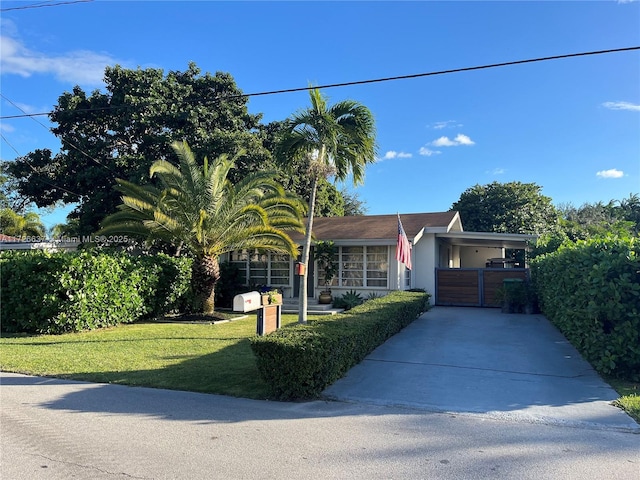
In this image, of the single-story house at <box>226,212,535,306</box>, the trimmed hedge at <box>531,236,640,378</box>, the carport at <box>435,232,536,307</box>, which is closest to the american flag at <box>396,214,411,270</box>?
the single-story house at <box>226,212,535,306</box>

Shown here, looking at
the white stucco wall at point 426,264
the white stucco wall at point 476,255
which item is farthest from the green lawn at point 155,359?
the white stucco wall at point 476,255

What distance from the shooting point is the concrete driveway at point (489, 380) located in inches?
220

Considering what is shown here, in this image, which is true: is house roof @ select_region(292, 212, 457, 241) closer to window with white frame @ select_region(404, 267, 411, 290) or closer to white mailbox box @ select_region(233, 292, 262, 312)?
window with white frame @ select_region(404, 267, 411, 290)

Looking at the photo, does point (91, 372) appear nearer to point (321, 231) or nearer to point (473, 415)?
point (473, 415)

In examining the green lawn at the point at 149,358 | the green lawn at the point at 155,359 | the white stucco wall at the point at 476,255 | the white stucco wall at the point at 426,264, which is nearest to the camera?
the green lawn at the point at 155,359

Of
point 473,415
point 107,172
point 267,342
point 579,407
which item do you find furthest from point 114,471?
point 107,172

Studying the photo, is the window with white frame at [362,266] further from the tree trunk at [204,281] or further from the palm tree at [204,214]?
the tree trunk at [204,281]

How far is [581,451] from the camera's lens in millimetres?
4355

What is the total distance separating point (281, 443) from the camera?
450cm

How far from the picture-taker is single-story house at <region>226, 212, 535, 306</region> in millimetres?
17438

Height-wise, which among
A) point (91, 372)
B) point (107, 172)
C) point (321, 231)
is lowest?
point (91, 372)

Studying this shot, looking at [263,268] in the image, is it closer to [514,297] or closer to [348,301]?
[348,301]

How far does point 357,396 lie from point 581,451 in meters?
2.74

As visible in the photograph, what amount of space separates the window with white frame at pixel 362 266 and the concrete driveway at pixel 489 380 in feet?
20.6
